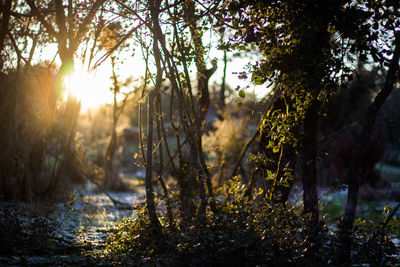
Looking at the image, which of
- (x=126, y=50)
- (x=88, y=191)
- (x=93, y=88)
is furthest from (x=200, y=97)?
(x=88, y=191)

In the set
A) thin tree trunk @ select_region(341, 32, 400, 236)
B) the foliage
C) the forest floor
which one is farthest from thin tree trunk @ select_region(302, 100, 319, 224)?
the foliage

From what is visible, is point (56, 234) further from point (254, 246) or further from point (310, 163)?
point (310, 163)

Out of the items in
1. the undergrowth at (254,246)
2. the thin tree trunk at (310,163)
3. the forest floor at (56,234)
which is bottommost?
the forest floor at (56,234)

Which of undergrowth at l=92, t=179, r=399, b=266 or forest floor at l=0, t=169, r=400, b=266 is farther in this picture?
forest floor at l=0, t=169, r=400, b=266

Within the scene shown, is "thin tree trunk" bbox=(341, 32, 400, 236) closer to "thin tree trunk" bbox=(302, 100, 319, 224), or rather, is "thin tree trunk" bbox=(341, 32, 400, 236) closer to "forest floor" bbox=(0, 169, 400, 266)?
"forest floor" bbox=(0, 169, 400, 266)

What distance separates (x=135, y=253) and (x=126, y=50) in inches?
99.5

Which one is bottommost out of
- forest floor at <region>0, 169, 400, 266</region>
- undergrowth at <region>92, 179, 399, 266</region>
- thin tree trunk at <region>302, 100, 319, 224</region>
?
forest floor at <region>0, 169, 400, 266</region>

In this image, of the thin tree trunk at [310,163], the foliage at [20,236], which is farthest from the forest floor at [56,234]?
the thin tree trunk at [310,163]

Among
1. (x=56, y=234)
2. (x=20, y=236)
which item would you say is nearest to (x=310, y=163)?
(x=20, y=236)

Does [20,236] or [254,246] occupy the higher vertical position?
[254,246]

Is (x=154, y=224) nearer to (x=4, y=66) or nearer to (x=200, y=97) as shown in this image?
(x=200, y=97)

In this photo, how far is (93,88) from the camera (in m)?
4.97

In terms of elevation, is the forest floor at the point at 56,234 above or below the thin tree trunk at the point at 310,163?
below

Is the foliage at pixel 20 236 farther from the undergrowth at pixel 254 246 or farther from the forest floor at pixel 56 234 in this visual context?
the undergrowth at pixel 254 246
